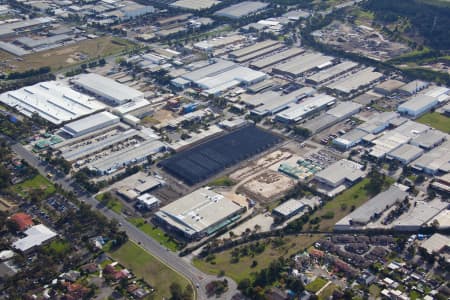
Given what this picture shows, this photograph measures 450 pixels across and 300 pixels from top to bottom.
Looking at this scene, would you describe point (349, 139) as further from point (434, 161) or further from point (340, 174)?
point (434, 161)

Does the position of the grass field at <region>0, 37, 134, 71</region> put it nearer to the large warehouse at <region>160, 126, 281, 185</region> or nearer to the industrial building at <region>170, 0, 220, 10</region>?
the industrial building at <region>170, 0, 220, 10</region>

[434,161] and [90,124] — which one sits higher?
[434,161]

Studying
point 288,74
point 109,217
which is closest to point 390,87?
point 288,74

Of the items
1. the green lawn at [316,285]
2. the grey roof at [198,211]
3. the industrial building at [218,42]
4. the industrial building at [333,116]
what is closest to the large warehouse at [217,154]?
the grey roof at [198,211]

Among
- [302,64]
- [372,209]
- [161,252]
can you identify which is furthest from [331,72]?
[161,252]

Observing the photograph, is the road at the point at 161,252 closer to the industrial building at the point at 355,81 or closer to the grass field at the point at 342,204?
the grass field at the point at 342,204
